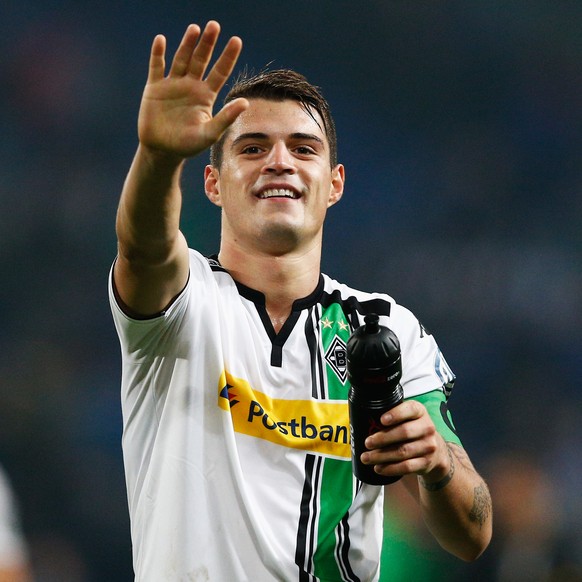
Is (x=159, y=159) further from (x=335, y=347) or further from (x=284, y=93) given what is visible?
(x=284, y=93)

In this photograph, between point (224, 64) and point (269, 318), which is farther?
point (269, 318)

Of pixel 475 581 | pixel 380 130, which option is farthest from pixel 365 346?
pixel 380 130

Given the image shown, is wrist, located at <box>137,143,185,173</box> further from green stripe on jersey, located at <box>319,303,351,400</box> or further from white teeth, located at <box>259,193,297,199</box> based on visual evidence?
green stripe on jersey, located at <box>319,303,351,400</box>

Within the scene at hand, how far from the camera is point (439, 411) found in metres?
2.74

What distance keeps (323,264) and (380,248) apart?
0.40 metres

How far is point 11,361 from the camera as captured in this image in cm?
495

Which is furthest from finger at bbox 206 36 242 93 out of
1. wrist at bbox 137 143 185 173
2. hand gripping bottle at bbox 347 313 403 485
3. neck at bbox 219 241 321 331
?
neck at bbox 219 241 321 331

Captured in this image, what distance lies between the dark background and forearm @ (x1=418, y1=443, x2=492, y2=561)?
2.29 m

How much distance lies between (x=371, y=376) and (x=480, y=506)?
2.96 ft

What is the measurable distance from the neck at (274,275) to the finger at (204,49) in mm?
833

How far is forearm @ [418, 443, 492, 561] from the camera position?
8.02ft

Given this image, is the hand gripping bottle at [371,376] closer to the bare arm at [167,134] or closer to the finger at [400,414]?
the finger at [400,414]

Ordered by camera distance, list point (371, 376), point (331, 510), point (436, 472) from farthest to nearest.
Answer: point (331, 510), point (436, 472), point (371, 376)

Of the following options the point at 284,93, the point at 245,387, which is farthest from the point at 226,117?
the point at 284,93
